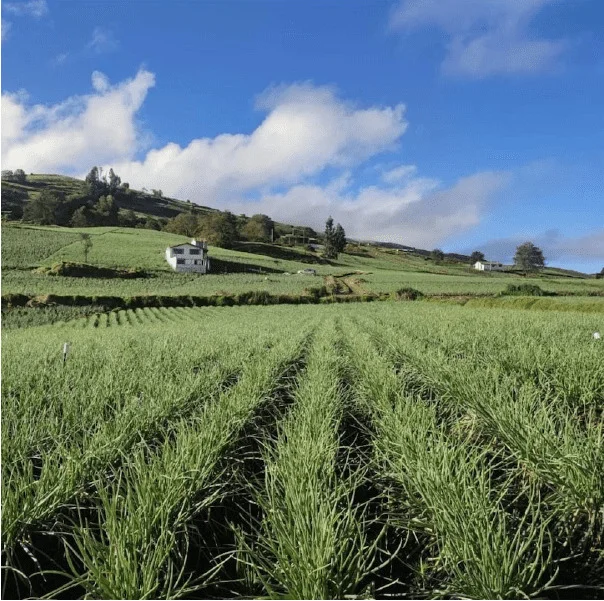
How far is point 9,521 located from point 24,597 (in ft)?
1.61

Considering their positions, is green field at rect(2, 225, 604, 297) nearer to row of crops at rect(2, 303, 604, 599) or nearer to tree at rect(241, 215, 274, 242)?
tree at rect(241, 215, 274, 242)

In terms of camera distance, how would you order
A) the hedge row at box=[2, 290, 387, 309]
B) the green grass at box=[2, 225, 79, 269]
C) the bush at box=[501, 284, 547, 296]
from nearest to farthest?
the hedge row at box=[2, 290, 387, 309]
the bush at box=[501, 284, 547, 296]
the green grass at box=[2, 225, 79, 269]

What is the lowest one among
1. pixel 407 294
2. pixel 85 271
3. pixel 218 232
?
pixel 85 271

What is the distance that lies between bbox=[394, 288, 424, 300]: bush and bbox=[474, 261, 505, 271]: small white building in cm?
8180

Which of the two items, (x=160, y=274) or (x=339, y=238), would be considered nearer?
(x=160, y=274)

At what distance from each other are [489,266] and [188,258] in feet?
324

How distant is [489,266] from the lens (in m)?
136

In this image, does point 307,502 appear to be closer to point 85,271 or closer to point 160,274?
point 85,271

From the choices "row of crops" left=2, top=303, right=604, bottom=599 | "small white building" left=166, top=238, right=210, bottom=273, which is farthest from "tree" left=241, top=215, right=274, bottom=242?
"row of crops" left=2, top=303, right=604, bottom=599

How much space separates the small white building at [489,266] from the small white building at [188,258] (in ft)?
286

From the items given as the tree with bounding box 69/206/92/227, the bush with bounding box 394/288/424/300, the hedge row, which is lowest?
the hedge row

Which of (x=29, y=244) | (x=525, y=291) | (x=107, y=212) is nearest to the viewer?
(x=525, y=291)

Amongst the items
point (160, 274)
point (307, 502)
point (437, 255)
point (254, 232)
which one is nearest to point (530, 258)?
point (437, 255)

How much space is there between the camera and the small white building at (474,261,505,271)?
13138cm
